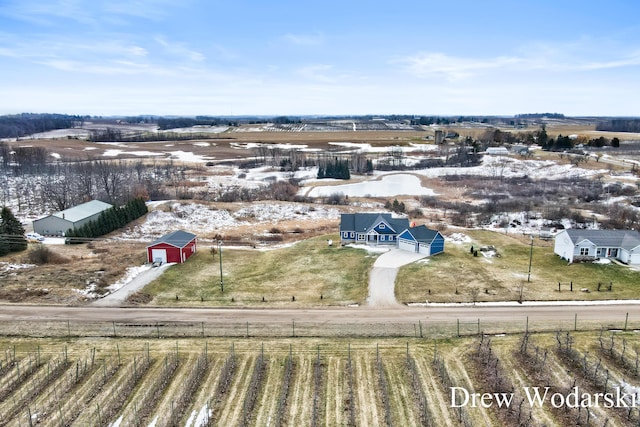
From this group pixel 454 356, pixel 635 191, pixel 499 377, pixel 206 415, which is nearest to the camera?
pixel 206 415

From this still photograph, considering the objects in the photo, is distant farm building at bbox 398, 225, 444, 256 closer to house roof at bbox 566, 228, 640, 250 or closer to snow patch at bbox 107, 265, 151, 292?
house roof at bbox 566, 228, 640, 250

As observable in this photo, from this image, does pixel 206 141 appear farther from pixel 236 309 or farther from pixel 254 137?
pixel 236 309

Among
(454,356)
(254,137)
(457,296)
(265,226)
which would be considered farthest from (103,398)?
(254,137)

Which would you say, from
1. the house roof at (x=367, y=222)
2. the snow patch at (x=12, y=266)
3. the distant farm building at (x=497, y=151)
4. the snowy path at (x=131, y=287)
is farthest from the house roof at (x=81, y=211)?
the distant farm building at (x=497, y=151)

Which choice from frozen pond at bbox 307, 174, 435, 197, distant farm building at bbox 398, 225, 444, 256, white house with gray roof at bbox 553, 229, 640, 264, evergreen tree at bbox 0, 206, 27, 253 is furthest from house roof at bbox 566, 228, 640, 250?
evergreen tree at bbox 0, 206, 27, 253

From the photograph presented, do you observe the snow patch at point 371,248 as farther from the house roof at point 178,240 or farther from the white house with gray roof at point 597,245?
the white house with gray roof at point 597,245

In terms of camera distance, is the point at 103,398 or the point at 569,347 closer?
the point at 103,398

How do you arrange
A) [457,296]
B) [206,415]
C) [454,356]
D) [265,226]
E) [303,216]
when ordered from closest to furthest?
[206,415] < [454,356] < [457,296] < [265,226] < [303,216]
